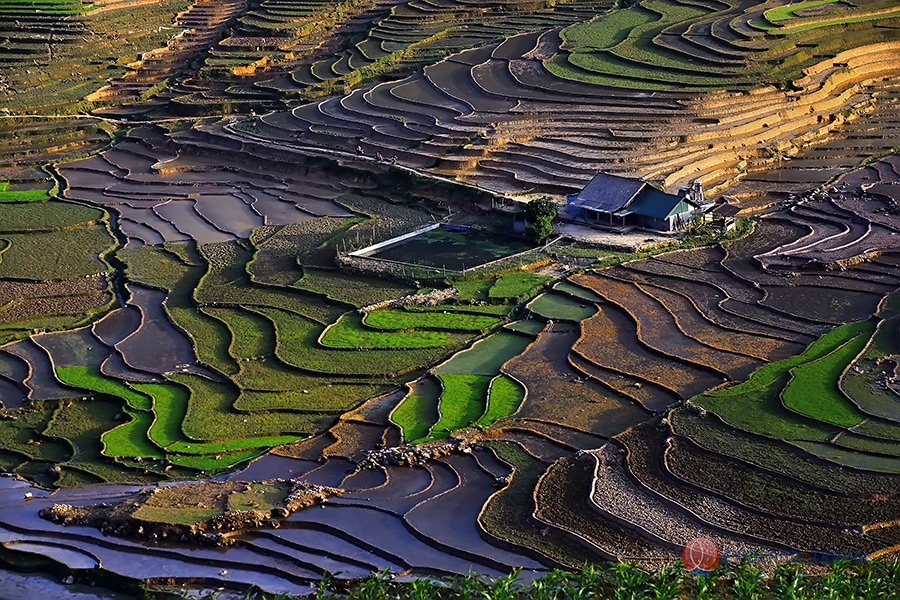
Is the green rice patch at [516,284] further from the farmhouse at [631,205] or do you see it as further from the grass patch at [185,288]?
the grass patch at [185,288]

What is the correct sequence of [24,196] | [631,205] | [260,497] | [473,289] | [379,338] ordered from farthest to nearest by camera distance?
[24,196] < [631,205] < [473,289] < [379,338] < [260,497]

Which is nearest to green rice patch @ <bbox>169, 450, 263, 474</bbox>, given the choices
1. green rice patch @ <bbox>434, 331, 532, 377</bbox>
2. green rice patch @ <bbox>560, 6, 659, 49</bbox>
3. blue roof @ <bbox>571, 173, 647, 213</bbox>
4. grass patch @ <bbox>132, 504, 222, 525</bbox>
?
grass patch @ <bbox>132, 504, 222, 525</bbox>

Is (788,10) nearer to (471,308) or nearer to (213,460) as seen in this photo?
(471,308)

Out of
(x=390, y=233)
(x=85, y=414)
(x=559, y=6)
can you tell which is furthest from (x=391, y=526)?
(x=559, y=6)

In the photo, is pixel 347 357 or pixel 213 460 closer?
pixel 213 460

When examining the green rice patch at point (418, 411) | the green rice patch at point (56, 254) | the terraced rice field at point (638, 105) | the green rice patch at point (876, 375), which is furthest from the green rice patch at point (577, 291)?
the green rice patch at point (56, 254)

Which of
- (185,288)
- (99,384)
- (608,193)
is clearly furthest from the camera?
(608,193)

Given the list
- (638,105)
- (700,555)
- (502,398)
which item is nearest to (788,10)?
(638,105)
